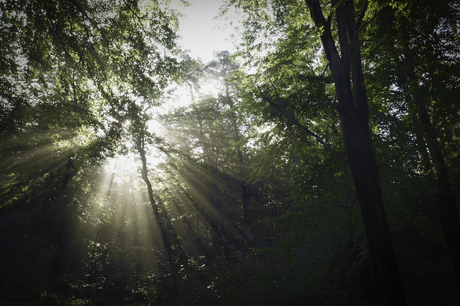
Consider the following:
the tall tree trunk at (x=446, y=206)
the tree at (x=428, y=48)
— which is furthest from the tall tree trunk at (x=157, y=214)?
the tree at (x=428, y=48)

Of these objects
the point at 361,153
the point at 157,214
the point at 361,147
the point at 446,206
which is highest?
the point at 157,214

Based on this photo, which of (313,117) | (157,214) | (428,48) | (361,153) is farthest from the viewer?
(157,214)

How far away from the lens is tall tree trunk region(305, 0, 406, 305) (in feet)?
15.5

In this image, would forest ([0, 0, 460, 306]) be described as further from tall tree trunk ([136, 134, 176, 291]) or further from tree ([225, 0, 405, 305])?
tall tree trunk ([136, 134, 176, 291])

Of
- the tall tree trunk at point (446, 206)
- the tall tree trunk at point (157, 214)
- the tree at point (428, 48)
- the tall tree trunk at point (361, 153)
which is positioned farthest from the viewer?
the tall tree trunk at point (157, 214)

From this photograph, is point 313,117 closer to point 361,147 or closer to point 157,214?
point 361,147

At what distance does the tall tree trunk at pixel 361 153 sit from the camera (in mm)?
4734

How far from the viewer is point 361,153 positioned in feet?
17.5

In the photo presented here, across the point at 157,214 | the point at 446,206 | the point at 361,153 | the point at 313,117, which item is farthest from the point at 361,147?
the point at 157,214

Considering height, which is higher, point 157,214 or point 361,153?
point 157,214

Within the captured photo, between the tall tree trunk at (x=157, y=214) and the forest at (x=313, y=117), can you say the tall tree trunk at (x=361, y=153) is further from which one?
the tall tree trunk at (x=157, y=214)

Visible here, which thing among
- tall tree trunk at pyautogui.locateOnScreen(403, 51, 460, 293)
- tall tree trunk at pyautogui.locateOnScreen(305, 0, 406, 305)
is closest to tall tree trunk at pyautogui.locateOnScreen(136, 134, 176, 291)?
tall tree trunk at pyautogui.locateOnScreen(305, 0, 406, 305)

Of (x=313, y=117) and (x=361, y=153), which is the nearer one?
(x=361, y=153)

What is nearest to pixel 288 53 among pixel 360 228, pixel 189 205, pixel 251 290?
pixel 360 228
